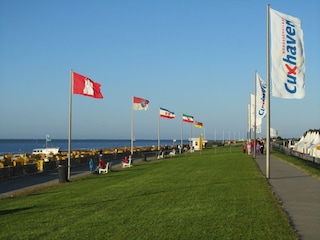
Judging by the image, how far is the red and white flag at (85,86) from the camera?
2475 centimetres

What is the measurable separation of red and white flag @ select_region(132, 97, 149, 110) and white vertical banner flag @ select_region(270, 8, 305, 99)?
93.6 feet

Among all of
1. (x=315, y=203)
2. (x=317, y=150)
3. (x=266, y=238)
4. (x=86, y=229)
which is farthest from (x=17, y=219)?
(x=317, y=150)

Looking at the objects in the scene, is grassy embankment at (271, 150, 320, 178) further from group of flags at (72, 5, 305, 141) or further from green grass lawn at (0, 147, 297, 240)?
green grass lawn at (0, 147, 297, 240)

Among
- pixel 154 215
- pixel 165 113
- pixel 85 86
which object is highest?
pixel 165 113

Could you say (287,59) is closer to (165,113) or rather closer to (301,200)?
(301,200)

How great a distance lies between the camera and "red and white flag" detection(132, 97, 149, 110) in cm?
4534

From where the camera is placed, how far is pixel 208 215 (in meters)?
10.4

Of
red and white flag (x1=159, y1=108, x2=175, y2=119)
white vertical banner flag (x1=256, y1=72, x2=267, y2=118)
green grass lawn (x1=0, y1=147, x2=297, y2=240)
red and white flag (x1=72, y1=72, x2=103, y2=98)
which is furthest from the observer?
red and white flag (x1=159, y1=108, x2=175, y2=119)

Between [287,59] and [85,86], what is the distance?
12166mm

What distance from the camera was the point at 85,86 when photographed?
25234 millimetres

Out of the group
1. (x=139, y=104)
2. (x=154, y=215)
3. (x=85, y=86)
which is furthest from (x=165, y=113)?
(x=154, y=215)

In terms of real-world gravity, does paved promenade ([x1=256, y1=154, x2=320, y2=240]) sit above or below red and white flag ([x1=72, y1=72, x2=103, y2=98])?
below

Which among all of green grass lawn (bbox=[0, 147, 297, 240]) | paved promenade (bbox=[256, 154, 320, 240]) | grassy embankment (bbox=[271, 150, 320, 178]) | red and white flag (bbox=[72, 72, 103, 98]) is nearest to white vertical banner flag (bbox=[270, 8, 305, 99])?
paved promenade (bbox=[256, 154, 320, 240])

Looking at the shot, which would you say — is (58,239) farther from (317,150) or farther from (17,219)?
(317,150)
